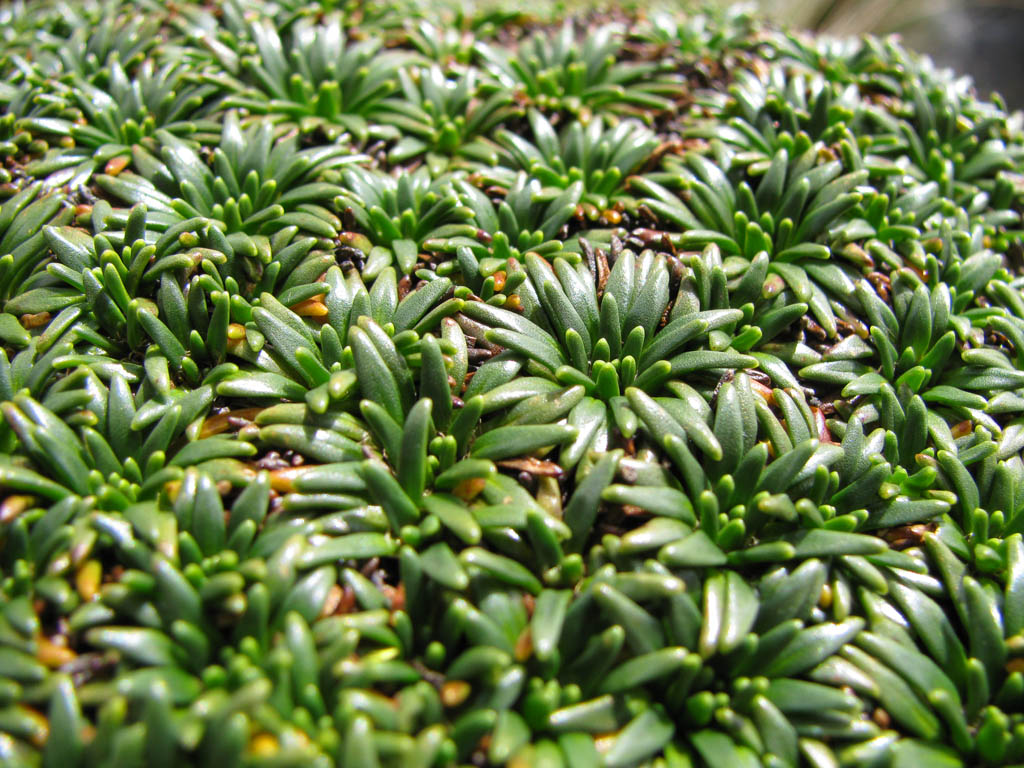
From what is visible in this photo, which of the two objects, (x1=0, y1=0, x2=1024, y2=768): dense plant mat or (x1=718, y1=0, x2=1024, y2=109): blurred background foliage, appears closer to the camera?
(x1=0, y1=0, x2=1024, y2=768): dense plant mat

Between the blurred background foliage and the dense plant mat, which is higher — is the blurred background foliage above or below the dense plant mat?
above

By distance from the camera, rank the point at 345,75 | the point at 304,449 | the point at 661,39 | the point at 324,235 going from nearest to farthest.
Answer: the point at 304,449 → the point at 324,235 → the point at 345,75 → the point at 661,39

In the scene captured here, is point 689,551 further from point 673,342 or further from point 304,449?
Answer: point 304,449

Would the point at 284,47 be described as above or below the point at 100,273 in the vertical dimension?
above

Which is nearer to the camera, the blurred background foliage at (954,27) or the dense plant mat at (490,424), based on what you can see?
the dense plant mat at (490,424)

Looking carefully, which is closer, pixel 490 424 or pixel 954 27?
pixel 490 424

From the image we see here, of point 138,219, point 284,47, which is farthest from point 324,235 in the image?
point 284,47

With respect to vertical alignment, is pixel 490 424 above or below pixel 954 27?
below

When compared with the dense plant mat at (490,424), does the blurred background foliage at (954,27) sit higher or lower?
higher
